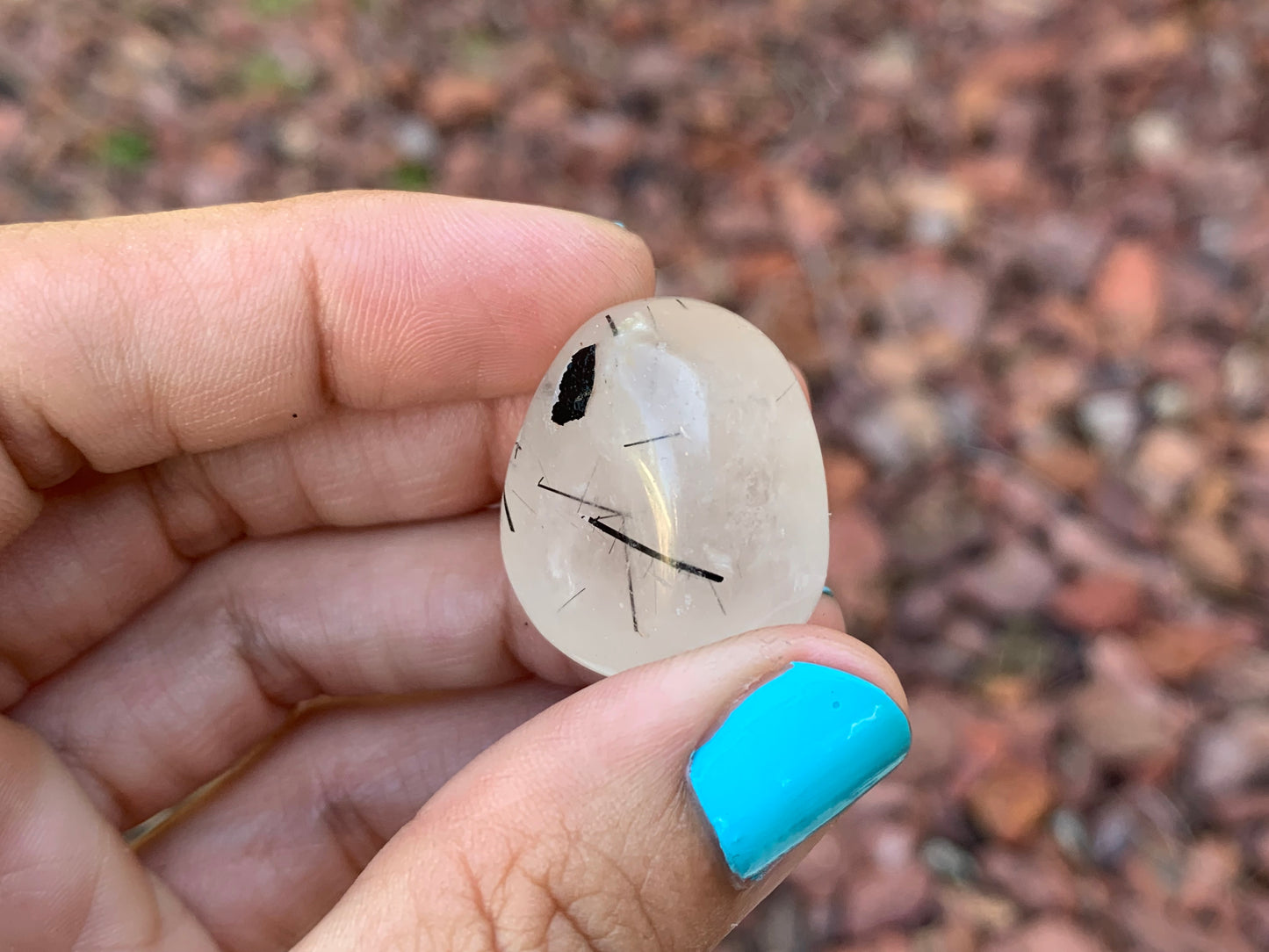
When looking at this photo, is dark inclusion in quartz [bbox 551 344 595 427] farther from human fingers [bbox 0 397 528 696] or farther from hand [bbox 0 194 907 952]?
human fingers [bbox 0 397 528 696]

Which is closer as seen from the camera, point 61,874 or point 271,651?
point 61,874

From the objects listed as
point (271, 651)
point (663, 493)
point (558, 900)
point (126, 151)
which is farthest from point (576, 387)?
point (126, 151)

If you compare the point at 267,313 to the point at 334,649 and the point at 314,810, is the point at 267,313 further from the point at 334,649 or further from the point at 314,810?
the point at 314,810

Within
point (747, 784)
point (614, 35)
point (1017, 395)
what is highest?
point (614, 35)

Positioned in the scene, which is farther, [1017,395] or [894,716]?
[1017,395]

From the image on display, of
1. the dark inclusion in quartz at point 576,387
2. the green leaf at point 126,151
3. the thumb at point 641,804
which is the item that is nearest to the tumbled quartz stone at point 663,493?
the dark inclusion in quartz at point 576,387

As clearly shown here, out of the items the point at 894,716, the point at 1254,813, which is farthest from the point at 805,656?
the point at 1254,813

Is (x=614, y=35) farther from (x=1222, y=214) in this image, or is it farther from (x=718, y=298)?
(x=1222, y=214)

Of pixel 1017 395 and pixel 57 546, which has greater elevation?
pixel 57 546
